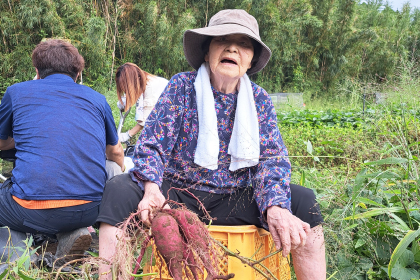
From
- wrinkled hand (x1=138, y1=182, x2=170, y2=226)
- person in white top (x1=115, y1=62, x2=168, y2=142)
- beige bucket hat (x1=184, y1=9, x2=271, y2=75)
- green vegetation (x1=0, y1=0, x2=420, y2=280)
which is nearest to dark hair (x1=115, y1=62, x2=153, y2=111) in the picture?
person in white top (x1=115, y1=62, x2=168, y2=142)

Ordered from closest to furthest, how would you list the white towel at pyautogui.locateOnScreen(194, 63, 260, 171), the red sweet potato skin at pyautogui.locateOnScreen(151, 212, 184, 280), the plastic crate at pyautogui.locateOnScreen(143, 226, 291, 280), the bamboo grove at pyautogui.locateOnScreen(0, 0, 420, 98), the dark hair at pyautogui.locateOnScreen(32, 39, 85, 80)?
the red sweet potato skin at pyautogui.locateOnScreen(151, 212, 184, 280)
the plastic crate at pyautogui.locateOnScreen(143, 226, 291, 280)
the white towel at pyautogui.locateOnScreen(194, 63, 260, 171)
the dark hair at pyautogui.locateOnScreen(32, 39, 85, 80)
the bamboo grove at pyautogui.locateOnScreen(0, 0, 420, 98)

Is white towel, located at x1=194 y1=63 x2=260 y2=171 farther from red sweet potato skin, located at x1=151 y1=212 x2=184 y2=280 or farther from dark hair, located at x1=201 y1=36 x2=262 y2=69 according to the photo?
red sweet potato skin, located at x1=151 y1=212 x2=184 y2=280

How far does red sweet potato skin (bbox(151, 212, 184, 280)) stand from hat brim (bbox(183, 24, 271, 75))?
0.89m

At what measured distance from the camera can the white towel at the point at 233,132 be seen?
1.54m

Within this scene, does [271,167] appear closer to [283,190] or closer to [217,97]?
[283,190]

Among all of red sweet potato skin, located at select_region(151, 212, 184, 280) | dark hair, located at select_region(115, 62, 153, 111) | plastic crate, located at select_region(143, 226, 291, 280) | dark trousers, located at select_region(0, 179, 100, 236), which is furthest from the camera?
dark hair, located at select_region(115, 62, 153, 111)

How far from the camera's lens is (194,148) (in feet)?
5.24

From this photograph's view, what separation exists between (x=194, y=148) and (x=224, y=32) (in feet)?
1.71

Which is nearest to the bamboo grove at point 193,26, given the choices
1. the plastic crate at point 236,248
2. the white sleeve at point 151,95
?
the white sleeve at point 151,95

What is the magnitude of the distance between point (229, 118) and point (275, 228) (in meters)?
0.57

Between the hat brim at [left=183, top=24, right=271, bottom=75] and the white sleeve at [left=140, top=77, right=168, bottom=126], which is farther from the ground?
the hat brim at [left=183, top=24, right=271, bottom=75]

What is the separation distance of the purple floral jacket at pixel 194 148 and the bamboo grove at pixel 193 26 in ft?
25.5

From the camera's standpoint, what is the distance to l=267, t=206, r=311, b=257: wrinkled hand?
1280 millimetres

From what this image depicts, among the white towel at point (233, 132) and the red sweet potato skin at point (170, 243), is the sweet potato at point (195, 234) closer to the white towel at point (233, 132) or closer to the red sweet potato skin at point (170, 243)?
the red sweet potato skin at point (170, 243)
